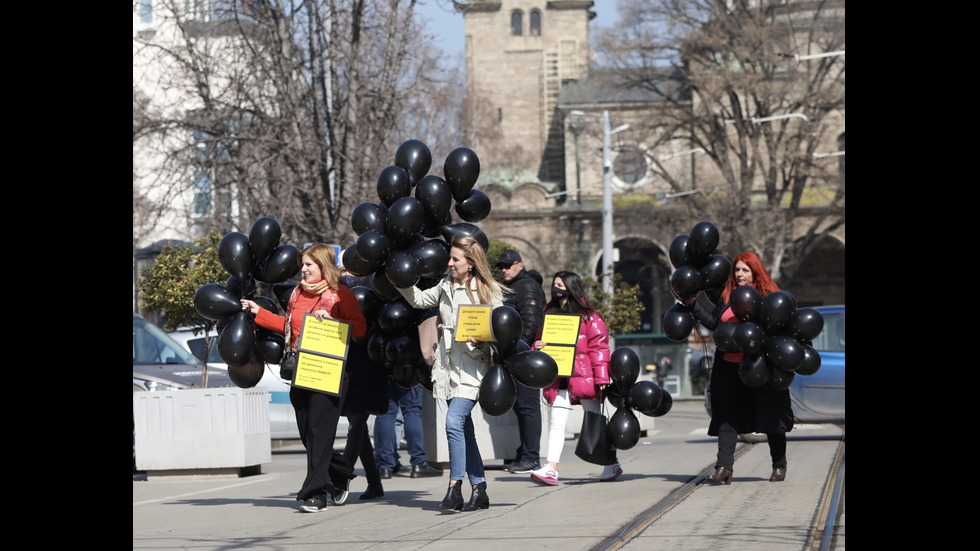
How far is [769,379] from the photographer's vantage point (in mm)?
10312

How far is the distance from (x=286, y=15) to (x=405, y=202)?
43.8 feet

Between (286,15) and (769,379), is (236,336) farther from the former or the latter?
(286,15)

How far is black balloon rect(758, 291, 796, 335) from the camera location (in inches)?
404

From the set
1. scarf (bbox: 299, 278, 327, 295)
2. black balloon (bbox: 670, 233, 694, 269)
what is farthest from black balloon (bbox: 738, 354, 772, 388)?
scarf (bbox: 299, 278, 327, 295)

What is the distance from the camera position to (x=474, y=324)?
8727 mm

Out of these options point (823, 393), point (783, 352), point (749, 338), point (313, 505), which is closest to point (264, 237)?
point (313, 505)

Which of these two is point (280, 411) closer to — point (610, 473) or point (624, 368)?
point (610, 473)

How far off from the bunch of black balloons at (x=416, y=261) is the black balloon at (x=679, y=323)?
1.83 meters

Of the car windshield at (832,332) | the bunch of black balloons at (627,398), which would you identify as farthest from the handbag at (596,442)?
the car windshield at (832,332)

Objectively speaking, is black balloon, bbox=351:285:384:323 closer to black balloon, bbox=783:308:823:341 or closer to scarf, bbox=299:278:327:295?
scarf, bbox=299:278:327:295

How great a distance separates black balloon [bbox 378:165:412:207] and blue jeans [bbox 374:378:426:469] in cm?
282

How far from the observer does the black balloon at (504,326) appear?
866 cm

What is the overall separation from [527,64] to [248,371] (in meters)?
69.4
